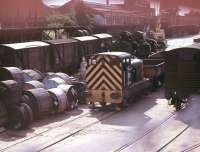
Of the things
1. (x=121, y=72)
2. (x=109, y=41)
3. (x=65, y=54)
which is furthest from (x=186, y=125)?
(x=109, y=41)

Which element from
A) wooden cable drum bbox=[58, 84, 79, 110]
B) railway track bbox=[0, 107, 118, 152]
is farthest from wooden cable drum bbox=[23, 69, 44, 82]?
railway track bbox=[0, 107, 118, 152]

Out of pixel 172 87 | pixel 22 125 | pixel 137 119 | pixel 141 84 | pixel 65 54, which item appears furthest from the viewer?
pixel 65 54

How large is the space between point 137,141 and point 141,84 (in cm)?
637

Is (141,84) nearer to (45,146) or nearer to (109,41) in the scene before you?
(45,146)

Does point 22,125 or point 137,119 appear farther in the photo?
point 137,119

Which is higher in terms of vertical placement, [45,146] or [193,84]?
[193,84]

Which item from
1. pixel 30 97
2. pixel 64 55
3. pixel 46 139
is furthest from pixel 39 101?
pixel 64 55

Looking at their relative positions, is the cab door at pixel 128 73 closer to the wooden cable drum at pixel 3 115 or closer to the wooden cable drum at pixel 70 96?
the wooden cable drum at pixel 70 96

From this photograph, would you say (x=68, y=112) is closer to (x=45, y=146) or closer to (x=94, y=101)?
(x=94, y=101)

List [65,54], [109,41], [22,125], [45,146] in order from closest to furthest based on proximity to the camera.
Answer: [45,146] → [22,125] → [65,54] → [109,41]

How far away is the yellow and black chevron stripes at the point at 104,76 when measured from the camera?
13211 mm

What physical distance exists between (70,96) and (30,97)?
2.14 metres

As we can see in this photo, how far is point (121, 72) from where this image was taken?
1326cm

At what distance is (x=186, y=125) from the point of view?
421 inches
